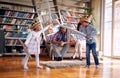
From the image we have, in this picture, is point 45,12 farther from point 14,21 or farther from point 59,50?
point 59,50

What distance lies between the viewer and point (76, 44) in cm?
546

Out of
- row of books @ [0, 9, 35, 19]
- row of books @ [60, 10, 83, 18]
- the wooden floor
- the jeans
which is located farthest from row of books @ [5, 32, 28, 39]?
the wooden floor

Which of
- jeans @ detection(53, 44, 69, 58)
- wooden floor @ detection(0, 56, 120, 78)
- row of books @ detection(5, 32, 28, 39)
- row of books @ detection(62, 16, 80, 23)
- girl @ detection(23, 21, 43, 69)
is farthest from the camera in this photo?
row of books @ detection(62, 16, 80, 23)

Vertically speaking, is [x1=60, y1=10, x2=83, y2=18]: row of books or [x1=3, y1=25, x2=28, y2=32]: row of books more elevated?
[x1=60, y1=10, x2=83, y2=18]: row of books

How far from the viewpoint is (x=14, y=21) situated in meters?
6.19

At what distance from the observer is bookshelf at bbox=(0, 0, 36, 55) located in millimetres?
6080

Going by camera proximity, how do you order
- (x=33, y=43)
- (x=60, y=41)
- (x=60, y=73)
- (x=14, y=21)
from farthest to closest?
1. (x=14, y=21)
2. (x=60, y=41)
3. (x=33, y=43)
4. (x=60, y=73)

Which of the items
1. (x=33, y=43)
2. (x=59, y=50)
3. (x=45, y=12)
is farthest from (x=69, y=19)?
(x=33, y=43)

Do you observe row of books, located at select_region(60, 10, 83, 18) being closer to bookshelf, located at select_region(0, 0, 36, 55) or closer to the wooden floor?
bookshelf, located at select_region(0, 0, 36, 55)

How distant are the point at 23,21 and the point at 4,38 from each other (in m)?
0.86

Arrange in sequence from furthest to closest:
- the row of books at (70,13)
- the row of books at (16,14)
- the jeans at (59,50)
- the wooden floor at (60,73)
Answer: the row of books at (70,13) < the row of books at (16,14) < the jeans at (59,50) < the wooden floor at (60,73)

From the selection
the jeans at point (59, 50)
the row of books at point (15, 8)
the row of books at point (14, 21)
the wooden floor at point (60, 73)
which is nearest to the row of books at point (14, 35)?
the row of books at point (14, 21)

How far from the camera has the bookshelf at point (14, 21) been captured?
6.08 metres

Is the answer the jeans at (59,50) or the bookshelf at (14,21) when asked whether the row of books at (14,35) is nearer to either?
the bookshelf at (14,21)
